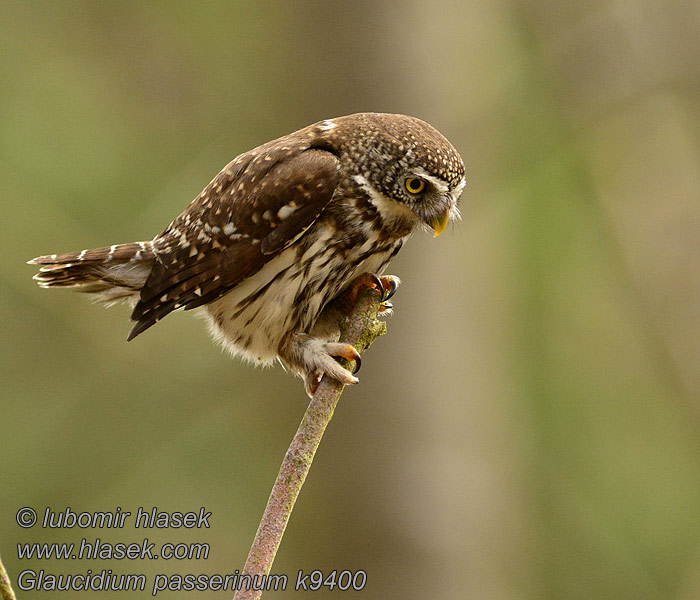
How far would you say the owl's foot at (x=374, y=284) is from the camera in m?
2.76

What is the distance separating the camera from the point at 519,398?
21.8 feet

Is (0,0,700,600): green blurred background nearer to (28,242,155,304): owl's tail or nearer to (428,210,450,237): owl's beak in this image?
(28,242,155,304): owl's tail

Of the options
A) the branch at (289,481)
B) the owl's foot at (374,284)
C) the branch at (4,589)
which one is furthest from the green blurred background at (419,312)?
the branch at (4,589)

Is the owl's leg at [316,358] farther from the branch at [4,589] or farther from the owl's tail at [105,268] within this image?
the branch at [4,589]

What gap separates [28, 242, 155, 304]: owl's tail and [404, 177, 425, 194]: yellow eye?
0.88 m

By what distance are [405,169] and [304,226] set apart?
326 mm

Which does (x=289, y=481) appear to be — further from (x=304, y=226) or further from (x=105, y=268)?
(x=105, y=268)

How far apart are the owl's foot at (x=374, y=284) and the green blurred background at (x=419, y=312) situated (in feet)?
7.05

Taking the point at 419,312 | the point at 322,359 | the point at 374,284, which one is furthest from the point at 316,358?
the point at 419,312

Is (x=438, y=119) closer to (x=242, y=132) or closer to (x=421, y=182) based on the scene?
(x=242, y=132)

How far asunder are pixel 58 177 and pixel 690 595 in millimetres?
3858

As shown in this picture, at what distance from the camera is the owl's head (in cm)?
264

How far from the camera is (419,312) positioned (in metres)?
5.21

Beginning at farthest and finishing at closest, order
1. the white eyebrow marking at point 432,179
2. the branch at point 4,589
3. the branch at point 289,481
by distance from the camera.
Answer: the white eyebrow marking at point 432,179 < the branch at point 289,481 < the branch at point 4,589
